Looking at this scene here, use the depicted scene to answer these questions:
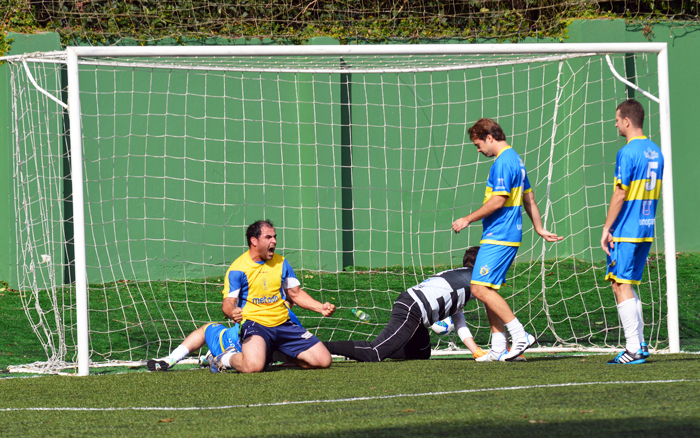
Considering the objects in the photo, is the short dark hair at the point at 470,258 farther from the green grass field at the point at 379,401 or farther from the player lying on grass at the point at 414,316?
the green grass field at the point at 379,401

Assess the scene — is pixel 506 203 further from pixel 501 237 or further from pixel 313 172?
pixel 313 172

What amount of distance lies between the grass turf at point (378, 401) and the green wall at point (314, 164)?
164 inches

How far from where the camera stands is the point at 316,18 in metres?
9.38

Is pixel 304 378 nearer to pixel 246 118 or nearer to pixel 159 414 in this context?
pixel 159 414

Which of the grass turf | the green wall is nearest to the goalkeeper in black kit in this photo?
the grass turf

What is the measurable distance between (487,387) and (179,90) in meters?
6.36

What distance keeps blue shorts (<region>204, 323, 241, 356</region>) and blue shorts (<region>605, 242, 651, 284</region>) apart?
234cm

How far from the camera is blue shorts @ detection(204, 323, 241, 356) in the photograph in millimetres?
4770

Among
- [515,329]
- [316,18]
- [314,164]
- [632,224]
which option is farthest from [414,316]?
[316,18]

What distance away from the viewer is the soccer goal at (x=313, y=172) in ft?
26.7

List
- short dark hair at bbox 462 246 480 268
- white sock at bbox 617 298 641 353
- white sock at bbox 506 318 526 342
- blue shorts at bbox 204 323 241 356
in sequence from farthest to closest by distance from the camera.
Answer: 1. short dark hair at bbox 462 246 480 268
2. blue shorts at bbox 204 323 241 356
3. white sock at bbox 506 318 526 342
4. white sock at bbox 617 298 641 353

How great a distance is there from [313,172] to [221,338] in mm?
4512

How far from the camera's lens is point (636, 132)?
4.42m

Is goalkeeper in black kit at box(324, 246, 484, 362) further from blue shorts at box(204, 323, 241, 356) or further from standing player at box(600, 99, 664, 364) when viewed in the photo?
standing player at box(600, 99, 664, 364)
